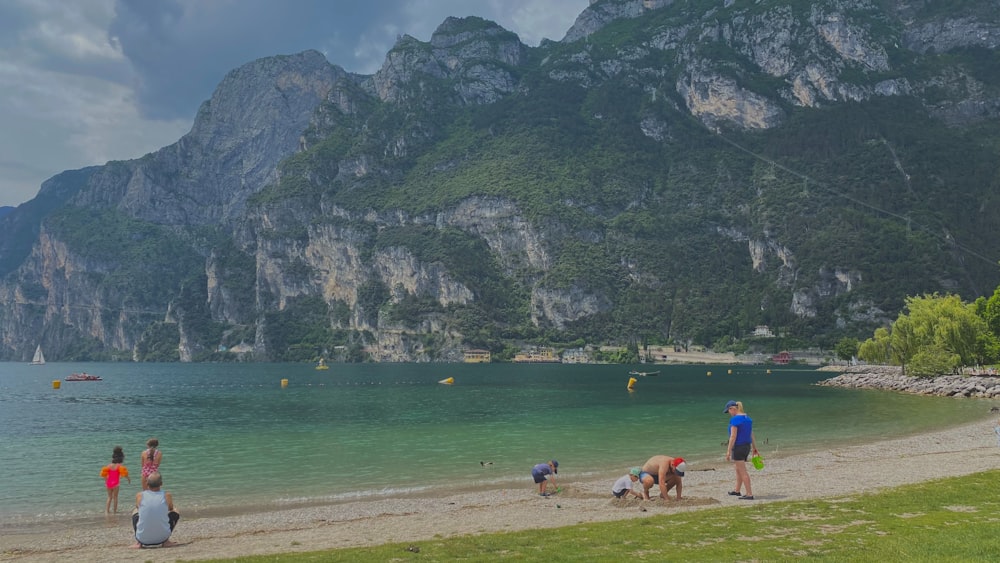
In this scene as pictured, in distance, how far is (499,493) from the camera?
81.0 feet

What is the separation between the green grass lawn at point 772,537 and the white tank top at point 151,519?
3783mm

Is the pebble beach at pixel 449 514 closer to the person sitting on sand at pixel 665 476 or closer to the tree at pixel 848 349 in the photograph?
A: the person sitting on sand at pixel 665 476

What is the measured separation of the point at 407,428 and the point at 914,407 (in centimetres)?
4434

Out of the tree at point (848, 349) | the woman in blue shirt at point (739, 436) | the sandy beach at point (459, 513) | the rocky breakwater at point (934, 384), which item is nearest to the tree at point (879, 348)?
the rocky breakwater at point (934, 384)

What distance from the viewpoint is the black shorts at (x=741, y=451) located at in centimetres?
1888

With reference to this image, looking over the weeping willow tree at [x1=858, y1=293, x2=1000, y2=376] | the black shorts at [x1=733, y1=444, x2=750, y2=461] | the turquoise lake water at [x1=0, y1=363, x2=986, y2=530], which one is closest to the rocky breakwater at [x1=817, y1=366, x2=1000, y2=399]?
the weeping willow tree at [x1=858, y1=293, x2=1000, y2=376]

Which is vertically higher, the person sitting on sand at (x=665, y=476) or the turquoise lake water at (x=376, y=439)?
the person sitting on sand at (x=665, y=476)

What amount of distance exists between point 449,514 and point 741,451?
9.01m

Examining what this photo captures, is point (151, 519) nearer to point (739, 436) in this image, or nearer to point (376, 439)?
point (739, 436)

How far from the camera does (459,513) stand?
2072cm

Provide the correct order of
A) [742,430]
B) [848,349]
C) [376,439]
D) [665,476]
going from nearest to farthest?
[742,430] → [665,476] → [376,439] → [848,349]

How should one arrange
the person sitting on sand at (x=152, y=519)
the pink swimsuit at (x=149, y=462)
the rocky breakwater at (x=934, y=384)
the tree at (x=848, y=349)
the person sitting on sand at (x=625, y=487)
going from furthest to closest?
the tree at (x=848, y=349) < the rocky breakwater at (x=934, y=384) < the pink swimsuit at (x=149, y=462) < the person sitting on sand at (x=625, y=487) < the person sitting on sand at (x=152, y=519)

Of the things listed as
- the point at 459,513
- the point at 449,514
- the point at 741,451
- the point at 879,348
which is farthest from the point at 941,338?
the point at 449,514

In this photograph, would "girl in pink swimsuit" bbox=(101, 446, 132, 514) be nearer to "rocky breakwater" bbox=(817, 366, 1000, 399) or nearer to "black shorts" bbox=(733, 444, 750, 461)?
"black shorts" bbox=(733, 444, 750, 461)
